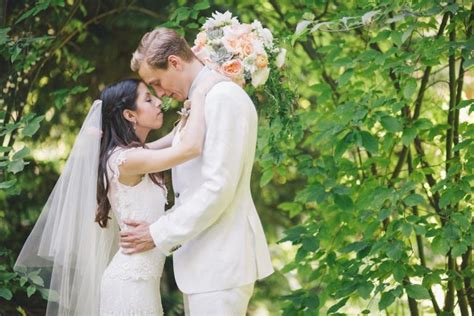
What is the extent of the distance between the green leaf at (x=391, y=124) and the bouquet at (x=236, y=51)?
1119mm

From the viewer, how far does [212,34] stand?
109 inches

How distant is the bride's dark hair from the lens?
308 cm

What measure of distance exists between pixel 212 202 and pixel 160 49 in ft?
1.65

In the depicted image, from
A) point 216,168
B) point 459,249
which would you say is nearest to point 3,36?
point 216,168

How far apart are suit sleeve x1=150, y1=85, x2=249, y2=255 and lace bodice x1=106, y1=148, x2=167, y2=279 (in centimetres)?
35

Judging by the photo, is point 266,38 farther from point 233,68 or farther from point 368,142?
point 368,142

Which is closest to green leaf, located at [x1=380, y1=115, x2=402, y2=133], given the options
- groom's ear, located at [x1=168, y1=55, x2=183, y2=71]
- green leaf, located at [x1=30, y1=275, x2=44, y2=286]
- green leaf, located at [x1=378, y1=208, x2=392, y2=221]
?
green leaf, located at [x1=378, y1=208, x2=392, y2=221]

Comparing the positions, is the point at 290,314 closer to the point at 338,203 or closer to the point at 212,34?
the point at 338,203

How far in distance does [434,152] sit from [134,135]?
2382 mm

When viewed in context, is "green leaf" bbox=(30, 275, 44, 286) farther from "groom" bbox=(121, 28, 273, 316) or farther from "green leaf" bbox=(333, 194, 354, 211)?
"green leaf" bbox=(333, 194, 354, 211)

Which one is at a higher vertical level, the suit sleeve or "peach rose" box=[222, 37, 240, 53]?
"peach rose" box=[222, 37, 240, 53]

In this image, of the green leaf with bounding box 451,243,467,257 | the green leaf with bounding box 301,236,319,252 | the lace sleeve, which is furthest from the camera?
the green leaf with bounding box 301,236,319,252

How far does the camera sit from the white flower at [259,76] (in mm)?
2721

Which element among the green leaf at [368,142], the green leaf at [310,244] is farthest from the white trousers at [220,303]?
the green leaf at [310,244]
